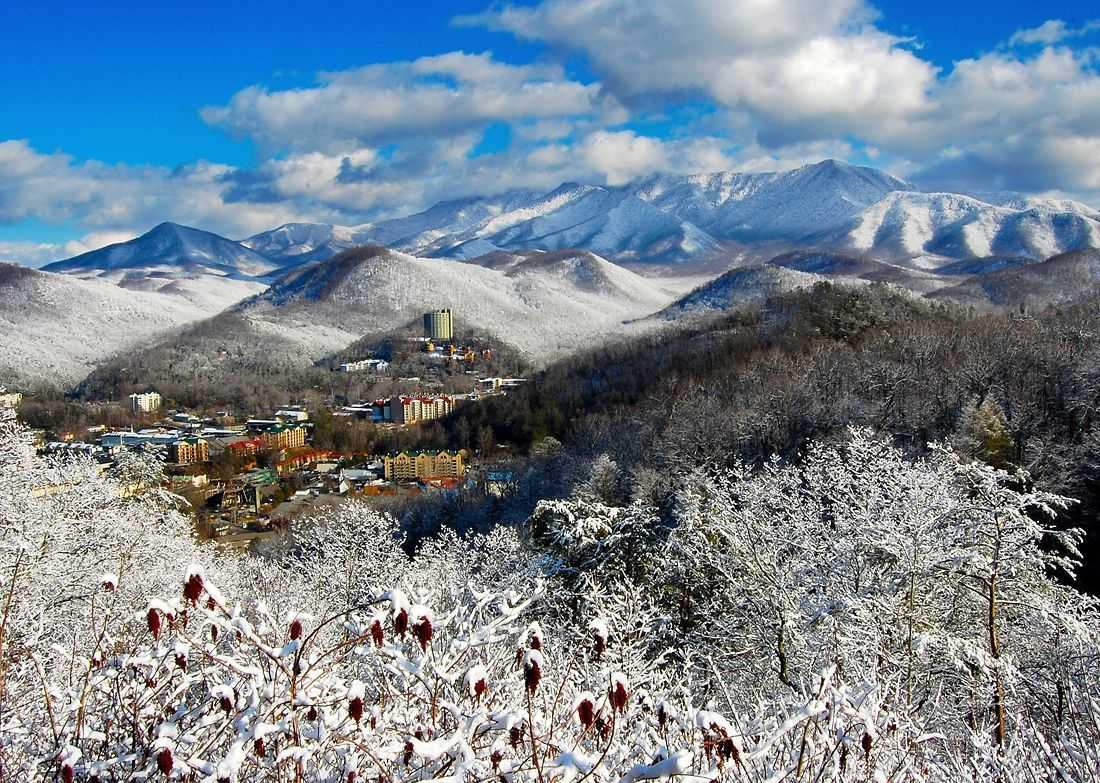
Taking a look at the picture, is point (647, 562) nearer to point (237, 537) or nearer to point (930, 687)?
point (930, 687)

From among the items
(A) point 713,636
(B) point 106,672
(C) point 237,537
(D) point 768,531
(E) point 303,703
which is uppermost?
(E) point 303,703

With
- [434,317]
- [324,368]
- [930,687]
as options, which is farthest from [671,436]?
[434,317]

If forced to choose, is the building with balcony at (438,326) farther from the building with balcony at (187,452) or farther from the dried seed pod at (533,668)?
the dried seed pod at (533,668)

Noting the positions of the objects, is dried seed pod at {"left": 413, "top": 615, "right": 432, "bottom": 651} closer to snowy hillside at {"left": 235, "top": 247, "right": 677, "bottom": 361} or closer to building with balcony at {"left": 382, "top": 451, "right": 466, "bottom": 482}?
Answer: building with balcony at {"left": 382, "top": 451, "right": 466, "bottom": 482}

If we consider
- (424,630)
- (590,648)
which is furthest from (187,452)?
(424,630)

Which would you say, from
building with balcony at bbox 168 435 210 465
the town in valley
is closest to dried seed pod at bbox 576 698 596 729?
the town in valley

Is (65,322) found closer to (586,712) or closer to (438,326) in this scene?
(438,326)
